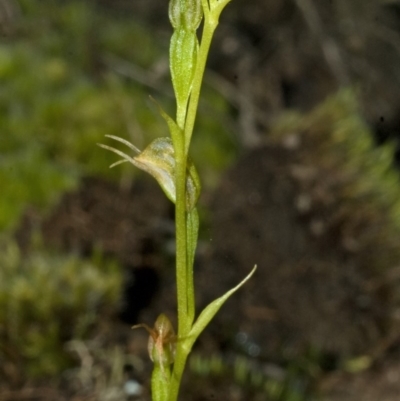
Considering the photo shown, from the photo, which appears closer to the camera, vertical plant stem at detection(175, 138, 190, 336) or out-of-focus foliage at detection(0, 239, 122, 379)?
vertical plant stem at detection(175, 138, 190, 336)

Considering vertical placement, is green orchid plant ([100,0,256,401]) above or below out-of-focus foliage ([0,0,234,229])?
above

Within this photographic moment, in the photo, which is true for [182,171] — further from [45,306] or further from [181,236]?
[45,306]

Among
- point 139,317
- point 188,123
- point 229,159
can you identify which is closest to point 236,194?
point 229,159

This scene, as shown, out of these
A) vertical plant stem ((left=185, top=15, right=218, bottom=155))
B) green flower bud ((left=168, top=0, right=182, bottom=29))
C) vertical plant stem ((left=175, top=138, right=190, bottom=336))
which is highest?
green flower bud ((left=168, top=0, right=182, bottom=29))

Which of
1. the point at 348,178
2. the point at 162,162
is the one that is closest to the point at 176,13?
the point at 162,162

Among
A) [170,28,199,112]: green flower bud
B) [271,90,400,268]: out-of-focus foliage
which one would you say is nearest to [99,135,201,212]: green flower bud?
[170,28,199,112]: green flower bud

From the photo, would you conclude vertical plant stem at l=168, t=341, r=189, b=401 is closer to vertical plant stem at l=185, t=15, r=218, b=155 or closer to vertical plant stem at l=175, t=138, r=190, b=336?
vertical plant stem at l=175, t=138, r=190, b=336

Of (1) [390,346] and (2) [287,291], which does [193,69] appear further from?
(1) [390,346]
